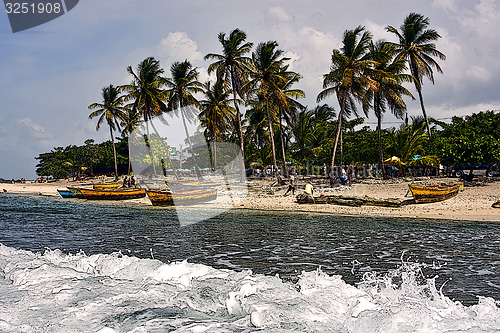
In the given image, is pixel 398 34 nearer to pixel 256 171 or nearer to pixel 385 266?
pixel 256 171

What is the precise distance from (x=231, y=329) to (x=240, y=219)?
49.6ft

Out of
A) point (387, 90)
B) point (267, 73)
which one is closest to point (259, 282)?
point (267, 73)

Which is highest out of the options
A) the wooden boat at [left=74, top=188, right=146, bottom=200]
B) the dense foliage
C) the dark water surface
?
the dense foliage

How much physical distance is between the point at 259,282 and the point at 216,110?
31128 mm

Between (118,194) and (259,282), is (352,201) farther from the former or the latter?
(118,194)

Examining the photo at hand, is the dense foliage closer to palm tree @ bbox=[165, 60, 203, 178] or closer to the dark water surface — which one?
palm tree @ bbox=[165, 60, 203, 178]

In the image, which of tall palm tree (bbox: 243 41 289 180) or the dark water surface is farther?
tall palm tree (bbox: 243 41 289 180)

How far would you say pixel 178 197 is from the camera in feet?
86.5

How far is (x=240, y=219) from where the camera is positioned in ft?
65.1

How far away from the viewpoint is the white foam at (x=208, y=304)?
478 centimetres

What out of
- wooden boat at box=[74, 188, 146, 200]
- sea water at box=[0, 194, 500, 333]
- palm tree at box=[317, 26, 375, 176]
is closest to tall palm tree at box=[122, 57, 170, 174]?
wooden boat at box=[74, 188, 146, 200]

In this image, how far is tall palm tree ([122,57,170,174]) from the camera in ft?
123

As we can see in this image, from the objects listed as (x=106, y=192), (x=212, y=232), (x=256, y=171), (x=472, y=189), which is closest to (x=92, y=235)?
(x=212, y=232)

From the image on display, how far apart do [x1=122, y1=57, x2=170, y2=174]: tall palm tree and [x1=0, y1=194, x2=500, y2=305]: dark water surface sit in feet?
64.7
